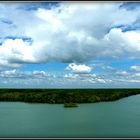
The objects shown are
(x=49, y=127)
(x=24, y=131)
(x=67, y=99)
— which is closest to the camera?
(x=24, y=131)

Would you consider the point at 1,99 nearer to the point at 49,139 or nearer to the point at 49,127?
the point at 49,127

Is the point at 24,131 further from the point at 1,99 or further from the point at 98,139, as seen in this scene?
the point at 1,99

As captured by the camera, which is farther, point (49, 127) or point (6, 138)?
point (49, 127)

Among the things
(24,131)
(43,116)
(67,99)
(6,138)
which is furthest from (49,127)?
(67,99)

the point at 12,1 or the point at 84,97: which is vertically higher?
the point at 12,1

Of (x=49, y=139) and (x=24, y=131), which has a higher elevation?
(x=49, y=139)

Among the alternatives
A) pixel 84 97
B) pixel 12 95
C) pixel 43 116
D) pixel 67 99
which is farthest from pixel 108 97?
pixel 43 116

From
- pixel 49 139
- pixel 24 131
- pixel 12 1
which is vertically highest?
pixel 12 1

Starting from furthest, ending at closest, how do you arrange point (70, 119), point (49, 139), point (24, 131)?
point (70, 119)
point (24, 131)
point (49, 139)

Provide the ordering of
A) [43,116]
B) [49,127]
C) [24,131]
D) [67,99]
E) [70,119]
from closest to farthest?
[24,131] < [49,127] < [70,119] < [43,116] < [67,99]
